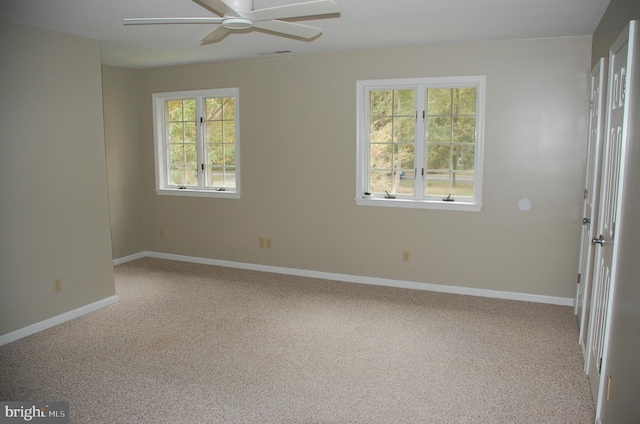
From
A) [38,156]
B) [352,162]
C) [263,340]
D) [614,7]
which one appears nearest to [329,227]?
[352,162]

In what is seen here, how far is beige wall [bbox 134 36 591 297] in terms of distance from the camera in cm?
436

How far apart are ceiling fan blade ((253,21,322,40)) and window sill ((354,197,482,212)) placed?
2.41m

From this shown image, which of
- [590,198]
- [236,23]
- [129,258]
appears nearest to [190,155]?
[129,258]

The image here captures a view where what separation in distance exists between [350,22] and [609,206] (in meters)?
2.26

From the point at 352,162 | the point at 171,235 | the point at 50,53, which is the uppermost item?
the point at 50,53

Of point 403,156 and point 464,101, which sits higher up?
point 464,101

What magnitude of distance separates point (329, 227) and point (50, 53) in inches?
121

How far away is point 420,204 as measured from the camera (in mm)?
4871

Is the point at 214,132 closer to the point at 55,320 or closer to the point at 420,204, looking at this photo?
the point at 420,204

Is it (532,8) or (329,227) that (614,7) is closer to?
(532,8)

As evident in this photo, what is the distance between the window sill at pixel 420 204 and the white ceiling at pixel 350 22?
60.8 inches

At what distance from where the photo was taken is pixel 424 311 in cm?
432

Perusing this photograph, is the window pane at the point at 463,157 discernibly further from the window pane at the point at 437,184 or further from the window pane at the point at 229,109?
the window pane at the point at 229,109

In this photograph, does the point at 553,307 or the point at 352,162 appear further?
the point at 352,162
